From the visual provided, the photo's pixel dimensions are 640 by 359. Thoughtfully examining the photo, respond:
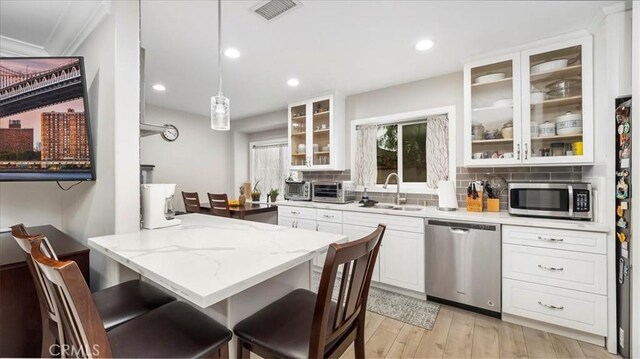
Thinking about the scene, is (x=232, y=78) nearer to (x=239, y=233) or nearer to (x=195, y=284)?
(x=239, y=233)

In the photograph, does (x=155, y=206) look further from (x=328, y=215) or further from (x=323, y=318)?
(x=328, y=215)

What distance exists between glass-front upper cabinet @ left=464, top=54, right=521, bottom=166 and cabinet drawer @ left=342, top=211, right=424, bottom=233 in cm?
82

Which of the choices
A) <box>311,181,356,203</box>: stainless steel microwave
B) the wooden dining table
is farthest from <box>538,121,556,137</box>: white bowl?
the wooden dining table

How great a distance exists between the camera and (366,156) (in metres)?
3.60

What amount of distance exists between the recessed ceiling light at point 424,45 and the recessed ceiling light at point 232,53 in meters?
1.67

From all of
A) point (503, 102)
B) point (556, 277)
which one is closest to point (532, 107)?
point (503, 102)

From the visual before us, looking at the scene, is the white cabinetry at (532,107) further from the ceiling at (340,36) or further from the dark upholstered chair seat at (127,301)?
the dark upholstered chair seat at (127,301)

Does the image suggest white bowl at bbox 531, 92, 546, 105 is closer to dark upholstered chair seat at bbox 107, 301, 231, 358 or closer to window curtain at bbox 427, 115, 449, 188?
window curtain at bbox 427, 115, 449, 188

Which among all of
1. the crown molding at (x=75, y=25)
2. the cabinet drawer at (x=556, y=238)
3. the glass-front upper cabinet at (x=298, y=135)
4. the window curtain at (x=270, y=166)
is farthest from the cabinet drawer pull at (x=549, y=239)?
the window curtain at (x=270, y=166)

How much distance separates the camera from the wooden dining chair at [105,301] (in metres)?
0.96

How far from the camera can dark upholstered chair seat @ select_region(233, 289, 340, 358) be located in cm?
93

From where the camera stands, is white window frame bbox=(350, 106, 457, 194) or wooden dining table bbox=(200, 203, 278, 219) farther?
wooden dining table bbox=(200, 203, 278, 219)

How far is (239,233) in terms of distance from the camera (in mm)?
1513

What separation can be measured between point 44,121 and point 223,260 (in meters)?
1.74
